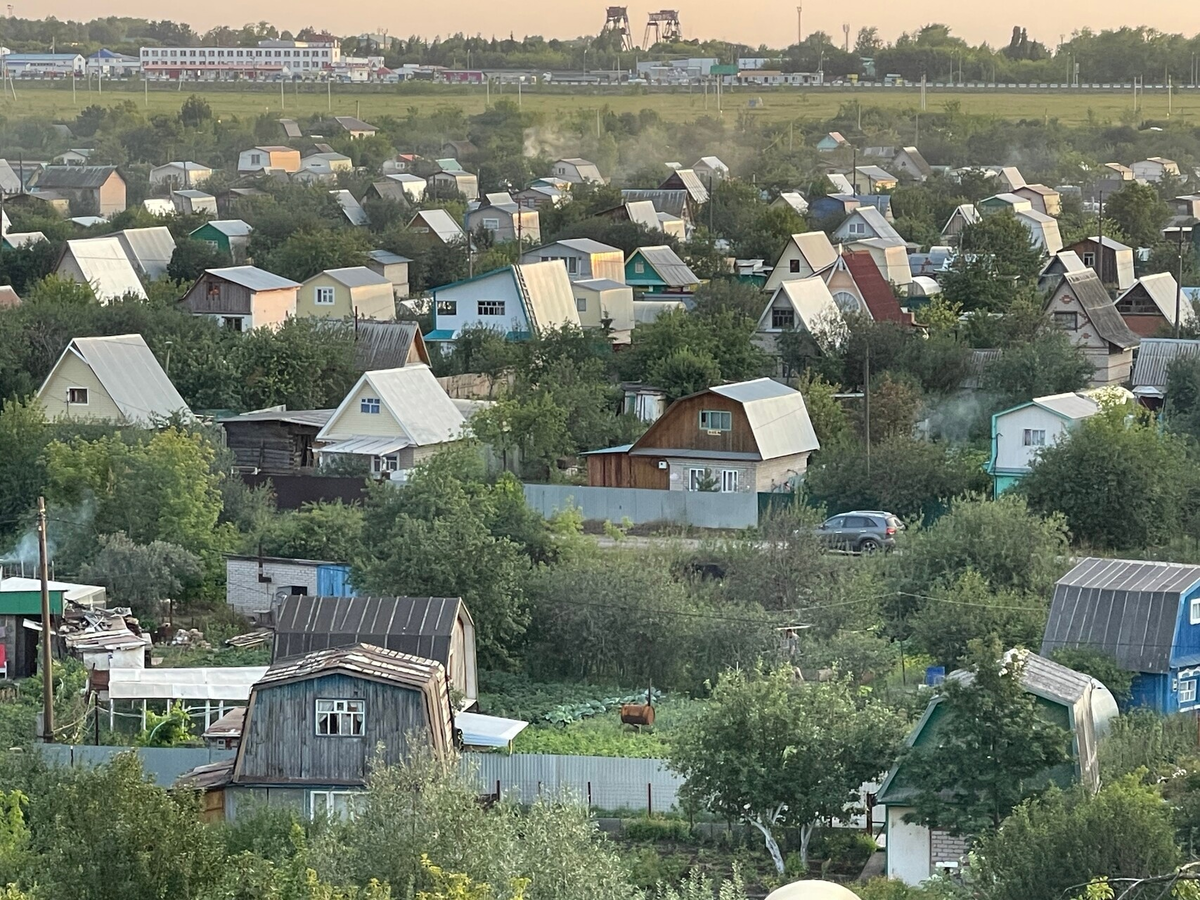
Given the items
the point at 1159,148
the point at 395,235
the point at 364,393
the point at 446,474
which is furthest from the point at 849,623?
the point at 1159,148

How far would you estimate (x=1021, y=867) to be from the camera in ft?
33.0

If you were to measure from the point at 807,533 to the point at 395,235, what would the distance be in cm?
2813

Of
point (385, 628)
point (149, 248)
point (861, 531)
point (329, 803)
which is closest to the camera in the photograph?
point (329, 803)

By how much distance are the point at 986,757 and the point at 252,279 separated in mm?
23189

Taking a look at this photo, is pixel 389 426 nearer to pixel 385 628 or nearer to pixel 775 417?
pixel 775 417

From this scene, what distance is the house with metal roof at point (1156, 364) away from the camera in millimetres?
27109

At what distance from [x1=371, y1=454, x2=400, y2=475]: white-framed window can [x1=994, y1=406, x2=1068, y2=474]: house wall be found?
6605mm

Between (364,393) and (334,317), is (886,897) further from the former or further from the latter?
(334,317)

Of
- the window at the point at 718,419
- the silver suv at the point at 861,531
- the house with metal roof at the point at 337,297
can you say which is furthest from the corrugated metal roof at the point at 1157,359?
the house with metal roof at the point at 337,297


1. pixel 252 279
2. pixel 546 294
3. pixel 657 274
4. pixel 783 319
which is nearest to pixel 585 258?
pixel 657 274

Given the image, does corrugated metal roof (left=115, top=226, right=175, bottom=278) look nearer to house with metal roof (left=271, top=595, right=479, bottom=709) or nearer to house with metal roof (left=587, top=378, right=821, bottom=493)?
house with metal roof (left=587, top=378, right=821, bottom=493)

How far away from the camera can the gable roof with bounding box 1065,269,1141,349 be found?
30.8 metres

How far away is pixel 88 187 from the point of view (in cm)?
6462

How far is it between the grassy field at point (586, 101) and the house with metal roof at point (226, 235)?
48442mm
